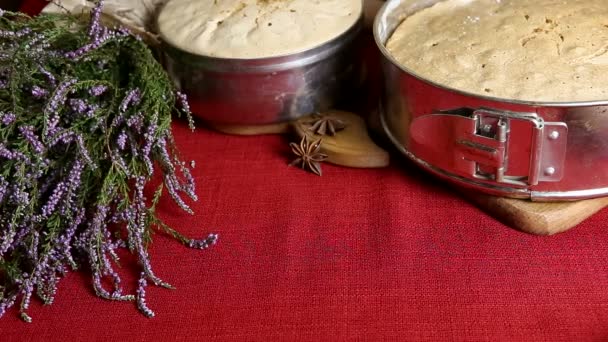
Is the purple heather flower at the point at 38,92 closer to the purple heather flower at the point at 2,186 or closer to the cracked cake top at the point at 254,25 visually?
the purple heather flower at the point at 2,186

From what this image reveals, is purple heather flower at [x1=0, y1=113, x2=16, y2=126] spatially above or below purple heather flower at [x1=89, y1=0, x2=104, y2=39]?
below

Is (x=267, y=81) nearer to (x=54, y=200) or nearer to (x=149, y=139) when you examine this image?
(x=149, y=139)

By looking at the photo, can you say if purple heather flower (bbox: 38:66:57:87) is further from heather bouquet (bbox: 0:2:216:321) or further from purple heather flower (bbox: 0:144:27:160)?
purple heather flower (bbox: 0:144:27:160)

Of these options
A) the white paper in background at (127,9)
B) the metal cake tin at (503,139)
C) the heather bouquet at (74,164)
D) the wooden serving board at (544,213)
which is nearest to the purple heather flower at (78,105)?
the heather bouquet at (74,164)

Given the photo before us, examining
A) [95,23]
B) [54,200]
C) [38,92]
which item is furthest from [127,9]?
[54,200]

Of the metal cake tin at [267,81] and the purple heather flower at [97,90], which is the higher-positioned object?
the purple heather flower at [97,90]

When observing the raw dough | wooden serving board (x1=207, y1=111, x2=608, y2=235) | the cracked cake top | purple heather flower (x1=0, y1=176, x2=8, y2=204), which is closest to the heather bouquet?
purple heather flower (x1=0, y1=176, x2=8, y2=204)
